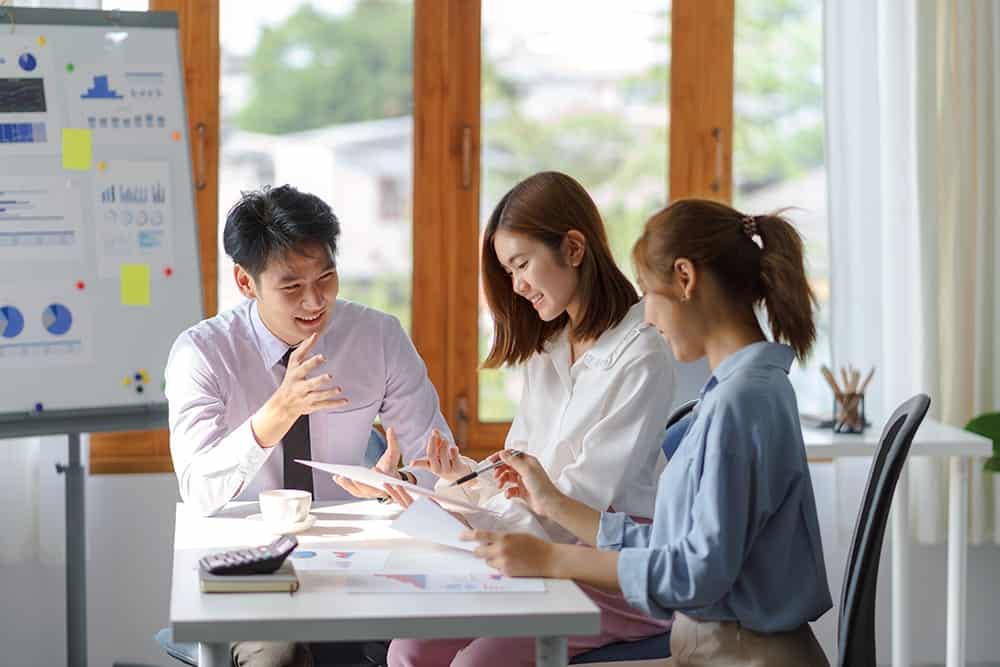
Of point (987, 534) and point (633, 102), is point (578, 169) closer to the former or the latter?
point (633, 102)

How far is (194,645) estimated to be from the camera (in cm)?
235

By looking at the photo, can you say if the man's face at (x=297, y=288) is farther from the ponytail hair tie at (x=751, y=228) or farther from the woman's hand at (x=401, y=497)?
the ponytail hair tie at (x=751, y=228)

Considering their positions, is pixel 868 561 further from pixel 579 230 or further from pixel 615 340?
pixel 579 230

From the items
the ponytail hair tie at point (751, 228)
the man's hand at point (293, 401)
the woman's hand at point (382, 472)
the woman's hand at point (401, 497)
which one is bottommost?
the woman's hand at point (401, 497)

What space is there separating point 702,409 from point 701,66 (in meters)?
2.17

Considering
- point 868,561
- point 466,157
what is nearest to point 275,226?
point 868,561

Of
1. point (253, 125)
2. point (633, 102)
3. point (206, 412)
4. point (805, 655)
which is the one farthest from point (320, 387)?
point (633, 102)

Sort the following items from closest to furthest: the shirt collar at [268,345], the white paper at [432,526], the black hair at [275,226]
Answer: the white paper at [432,526] < the black hair at [275,226] < the shirt collar at [268,345]

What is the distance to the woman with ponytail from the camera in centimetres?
162

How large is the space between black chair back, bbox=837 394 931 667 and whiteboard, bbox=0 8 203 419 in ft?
6.09

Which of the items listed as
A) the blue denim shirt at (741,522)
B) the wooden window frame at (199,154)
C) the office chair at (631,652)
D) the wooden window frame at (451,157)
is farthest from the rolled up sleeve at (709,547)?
the wooden window frame at (199,154)

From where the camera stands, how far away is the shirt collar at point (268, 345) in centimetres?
241

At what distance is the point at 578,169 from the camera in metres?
3.71

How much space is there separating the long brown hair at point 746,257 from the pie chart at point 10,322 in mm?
1754
